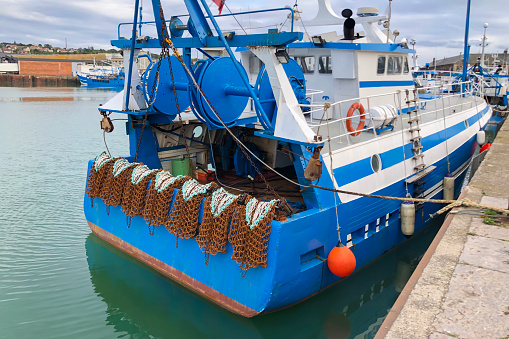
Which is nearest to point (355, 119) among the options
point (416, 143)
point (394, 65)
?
point (416, 143)

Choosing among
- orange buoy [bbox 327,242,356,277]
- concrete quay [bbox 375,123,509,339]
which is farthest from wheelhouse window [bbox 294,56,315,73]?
orange buoy [bbox 327,242,356,277]

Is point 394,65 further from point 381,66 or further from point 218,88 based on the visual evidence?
point 218,88

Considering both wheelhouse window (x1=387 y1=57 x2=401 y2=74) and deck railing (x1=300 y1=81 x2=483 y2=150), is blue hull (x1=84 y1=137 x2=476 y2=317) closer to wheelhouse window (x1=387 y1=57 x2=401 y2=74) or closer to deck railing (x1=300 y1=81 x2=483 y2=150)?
deck railing (x1=300 y1=81 x2=483 y2=150)

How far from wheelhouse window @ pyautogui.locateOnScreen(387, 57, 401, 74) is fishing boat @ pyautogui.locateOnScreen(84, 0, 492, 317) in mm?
45

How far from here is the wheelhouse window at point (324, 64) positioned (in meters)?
8.52

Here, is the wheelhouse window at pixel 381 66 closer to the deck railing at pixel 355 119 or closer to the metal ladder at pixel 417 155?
the deck railing at pixel 355 119

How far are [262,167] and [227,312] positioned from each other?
3086 millimetres

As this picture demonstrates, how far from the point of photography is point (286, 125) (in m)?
5.44

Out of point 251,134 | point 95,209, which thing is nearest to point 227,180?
point 251,134

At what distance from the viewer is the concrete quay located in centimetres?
350

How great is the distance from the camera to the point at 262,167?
8242mm

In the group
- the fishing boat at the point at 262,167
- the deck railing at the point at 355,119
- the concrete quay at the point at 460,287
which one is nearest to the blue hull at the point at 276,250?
the fishing boat at the point at 262,167

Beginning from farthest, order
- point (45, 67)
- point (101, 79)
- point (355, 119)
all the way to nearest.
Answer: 1. point (45, 67)
2. point (101, 79)
3. point (355, 119)

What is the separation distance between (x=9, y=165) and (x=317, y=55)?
11.1 m
